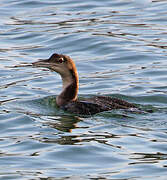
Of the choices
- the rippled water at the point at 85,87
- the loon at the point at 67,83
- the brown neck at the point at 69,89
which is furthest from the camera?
the brown neck at the point at 69,89

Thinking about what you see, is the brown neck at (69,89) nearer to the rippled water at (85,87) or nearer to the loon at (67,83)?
the loon at (67,83)

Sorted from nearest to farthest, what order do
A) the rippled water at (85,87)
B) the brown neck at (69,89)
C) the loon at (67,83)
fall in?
the rippled water at (85,87) < the loon at (67,83) < the brown neck at (69,89)

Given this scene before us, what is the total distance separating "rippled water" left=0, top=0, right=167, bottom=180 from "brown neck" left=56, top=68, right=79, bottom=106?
0.79 ft

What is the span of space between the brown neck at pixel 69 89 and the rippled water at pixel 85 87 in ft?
0.79

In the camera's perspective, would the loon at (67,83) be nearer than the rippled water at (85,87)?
No

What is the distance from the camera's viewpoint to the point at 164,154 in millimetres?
10875

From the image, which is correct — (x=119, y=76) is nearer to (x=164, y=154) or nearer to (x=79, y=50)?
(x=79, y=50)

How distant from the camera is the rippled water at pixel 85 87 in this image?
419 inches

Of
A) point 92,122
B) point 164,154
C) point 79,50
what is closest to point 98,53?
point 79,50

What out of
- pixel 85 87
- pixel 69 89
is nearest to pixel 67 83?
pixel 69 89

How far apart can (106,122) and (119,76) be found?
3.70m

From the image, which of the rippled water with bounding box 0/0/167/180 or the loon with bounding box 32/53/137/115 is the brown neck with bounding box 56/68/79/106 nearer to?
the loon with bounding box 32/53/137/115

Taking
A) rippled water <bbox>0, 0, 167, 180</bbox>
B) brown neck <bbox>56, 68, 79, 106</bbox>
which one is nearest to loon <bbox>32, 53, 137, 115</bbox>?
brown neck <bbox>56, 68, 79, 106</bbox>

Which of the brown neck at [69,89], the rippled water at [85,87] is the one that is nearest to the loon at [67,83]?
the brown neck at [69,89]
